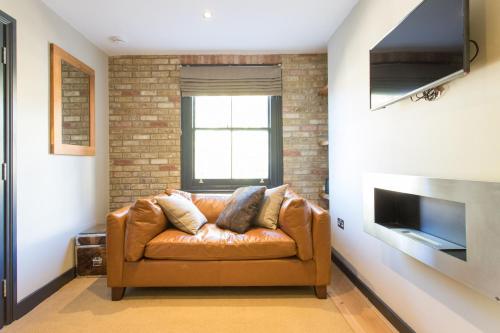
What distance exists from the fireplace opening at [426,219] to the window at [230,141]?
1876 mm

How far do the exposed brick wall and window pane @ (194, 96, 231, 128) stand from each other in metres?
0.27

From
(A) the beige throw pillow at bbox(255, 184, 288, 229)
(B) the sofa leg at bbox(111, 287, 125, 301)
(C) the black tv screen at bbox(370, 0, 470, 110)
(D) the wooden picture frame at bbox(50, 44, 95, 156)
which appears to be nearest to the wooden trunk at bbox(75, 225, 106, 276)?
(B) the sofa leg at bbox(111, 287, 125, 301)

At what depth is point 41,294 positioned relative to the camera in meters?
2.24

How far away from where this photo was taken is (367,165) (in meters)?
2.23

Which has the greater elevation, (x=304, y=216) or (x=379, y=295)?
(x=304, y=216)

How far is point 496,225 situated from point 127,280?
2.36 m

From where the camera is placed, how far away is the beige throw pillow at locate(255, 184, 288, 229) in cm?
255

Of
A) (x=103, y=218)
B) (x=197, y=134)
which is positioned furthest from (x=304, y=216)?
(x=103, y=218)

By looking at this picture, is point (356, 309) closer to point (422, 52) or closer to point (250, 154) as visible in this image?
point (422, 52)

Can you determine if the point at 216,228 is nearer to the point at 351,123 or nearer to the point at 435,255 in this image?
the point at 351,123

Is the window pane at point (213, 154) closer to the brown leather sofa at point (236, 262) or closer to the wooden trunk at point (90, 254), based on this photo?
the wooden trunk at point (90, 254)

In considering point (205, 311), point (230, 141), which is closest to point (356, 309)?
point (205, 311)

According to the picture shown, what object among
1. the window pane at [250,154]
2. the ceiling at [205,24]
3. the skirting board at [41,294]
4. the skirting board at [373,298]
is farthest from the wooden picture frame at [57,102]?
the skirting board at [373,298]

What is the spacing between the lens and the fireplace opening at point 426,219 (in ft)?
4.38
